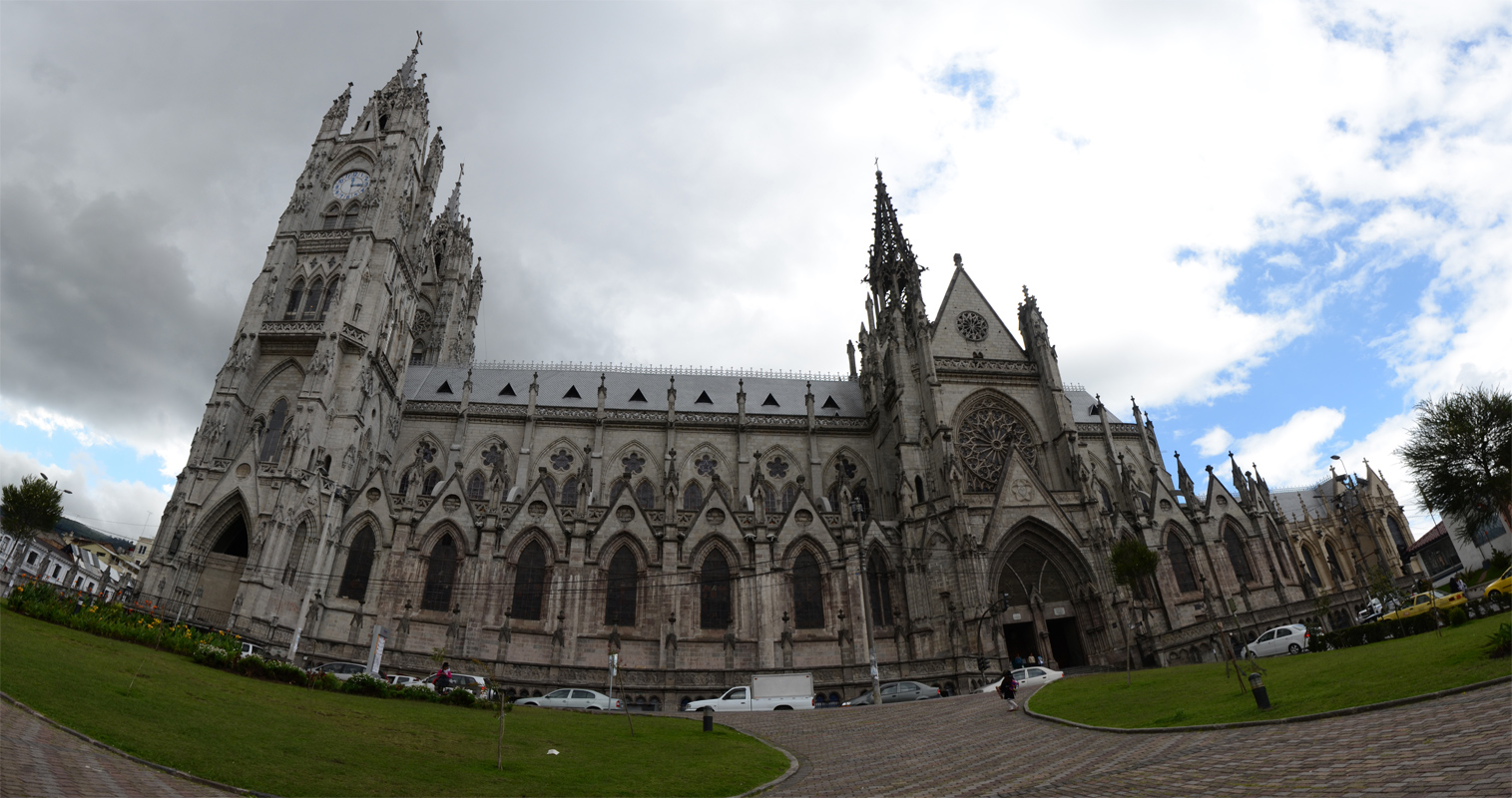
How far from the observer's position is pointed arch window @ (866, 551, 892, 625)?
1421 inches

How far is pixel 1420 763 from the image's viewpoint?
838 centimetres

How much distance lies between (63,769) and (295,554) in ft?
92.3

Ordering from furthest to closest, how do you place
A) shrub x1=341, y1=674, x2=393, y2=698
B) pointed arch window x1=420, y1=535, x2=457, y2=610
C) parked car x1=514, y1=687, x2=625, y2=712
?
pointed arch window x1=420, y1=535, x2=457, y2=610
parked car x1=514, y1=687, x2=625, y2=712
shrub x1=341, y1=674, x2=393, y2=698

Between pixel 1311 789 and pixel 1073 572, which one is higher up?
pixel 1073 572

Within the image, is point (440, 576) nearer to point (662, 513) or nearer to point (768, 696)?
point (662, 513)

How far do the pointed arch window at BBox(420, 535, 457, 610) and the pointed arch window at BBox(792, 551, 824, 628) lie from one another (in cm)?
1702

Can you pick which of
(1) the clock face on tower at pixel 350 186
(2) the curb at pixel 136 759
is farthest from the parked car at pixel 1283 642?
(1) the clock face on tower at pixel 350 186

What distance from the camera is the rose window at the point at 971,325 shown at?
151 ft

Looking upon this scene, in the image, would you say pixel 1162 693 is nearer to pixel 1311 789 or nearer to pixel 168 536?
pixel 1311 789

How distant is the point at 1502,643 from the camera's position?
1302cm

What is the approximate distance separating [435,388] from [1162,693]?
46.5m

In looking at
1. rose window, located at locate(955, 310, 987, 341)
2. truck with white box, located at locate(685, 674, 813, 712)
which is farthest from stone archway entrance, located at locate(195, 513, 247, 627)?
rose window, located at locate(955, 310, 987, 341)

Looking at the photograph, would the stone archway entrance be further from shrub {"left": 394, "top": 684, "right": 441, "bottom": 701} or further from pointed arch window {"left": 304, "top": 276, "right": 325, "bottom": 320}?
shrub {"left": 394, "top": 684, "right": 441, "bottom": 701}

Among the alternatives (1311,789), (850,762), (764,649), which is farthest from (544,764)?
(764,649)
